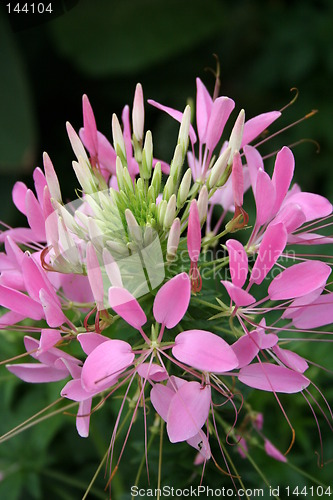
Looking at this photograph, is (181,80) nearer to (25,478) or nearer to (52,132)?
(52,132)

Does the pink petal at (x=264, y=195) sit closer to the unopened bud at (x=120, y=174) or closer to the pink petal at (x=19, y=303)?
the unopened bud at (x=120, y=174)

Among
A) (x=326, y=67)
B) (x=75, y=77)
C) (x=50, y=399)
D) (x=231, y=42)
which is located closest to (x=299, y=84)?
(x=326, y=67)

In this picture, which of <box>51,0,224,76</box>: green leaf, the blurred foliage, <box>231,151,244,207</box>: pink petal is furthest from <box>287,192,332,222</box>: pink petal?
<box>51,0,224,76</box>: green leaf

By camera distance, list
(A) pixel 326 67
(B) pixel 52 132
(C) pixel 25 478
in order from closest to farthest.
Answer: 1. (C) pixel 25 478
2. (A) pixel 326 67
3. (B) pixel 52 132

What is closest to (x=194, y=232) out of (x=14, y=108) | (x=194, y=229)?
(x=194, y=229)

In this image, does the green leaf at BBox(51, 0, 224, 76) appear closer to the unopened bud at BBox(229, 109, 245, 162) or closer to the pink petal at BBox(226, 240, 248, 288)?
the unopened bud at BBox(229, 109, 245, 162)

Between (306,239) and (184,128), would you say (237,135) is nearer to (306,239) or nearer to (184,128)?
(184,128)
